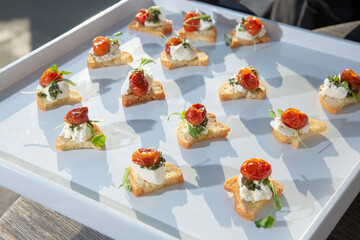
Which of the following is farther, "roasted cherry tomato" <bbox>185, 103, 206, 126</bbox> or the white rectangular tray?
"roasted cherry tomato" <bbox>185, 103, 206, 126</bbox>

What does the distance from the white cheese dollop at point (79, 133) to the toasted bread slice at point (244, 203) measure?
2.81ft

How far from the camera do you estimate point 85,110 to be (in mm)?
2797

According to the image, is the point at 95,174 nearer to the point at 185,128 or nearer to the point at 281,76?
the point at 185,128

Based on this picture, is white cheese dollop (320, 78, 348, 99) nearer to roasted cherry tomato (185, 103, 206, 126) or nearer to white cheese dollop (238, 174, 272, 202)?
roasted cherry tomato (185, 103, 206, 126)

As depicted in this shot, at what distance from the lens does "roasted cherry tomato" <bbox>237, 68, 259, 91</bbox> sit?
3111mm

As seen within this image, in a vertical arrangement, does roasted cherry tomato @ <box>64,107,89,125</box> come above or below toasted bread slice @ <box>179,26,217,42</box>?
above

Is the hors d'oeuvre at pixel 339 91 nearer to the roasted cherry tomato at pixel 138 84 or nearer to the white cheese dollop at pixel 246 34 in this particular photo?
the white cheese dollop at pixel 246 34

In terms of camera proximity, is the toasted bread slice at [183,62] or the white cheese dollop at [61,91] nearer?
the white cheese dollop at [61,91]

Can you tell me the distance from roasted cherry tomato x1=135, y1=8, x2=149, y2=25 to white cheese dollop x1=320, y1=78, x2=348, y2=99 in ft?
5.12

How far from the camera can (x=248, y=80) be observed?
10.2ft

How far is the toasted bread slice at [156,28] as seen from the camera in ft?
12.6

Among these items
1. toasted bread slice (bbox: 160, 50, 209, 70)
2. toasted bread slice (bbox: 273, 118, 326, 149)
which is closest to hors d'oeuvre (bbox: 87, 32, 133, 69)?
toasted bread slice (bbox: 160, 50, 209, 70)

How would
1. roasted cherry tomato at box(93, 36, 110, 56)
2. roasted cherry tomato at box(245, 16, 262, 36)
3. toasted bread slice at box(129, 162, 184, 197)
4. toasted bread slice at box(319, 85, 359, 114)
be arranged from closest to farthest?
toasted bread slice at box(129, 162, 184, 197) < toasted bread slice at box(319, 85, 359, 114) < roasted cherry tomato at box(93, 36, 110, 56) < roasted cherry tomato at box(245, 16, 262, 36)

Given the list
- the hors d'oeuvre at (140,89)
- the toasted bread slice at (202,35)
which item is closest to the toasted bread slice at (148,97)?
the hors d'oeuvre at (140,89)
